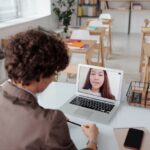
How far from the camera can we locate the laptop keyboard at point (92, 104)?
55.0 inches

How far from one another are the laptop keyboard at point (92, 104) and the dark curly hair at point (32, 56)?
57cm

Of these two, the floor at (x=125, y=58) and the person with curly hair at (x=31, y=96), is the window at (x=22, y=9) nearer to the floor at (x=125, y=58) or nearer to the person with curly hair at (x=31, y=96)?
the floor at (x=125, y=58)

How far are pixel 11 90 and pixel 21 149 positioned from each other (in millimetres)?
202

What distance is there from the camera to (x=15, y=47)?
2.84ft

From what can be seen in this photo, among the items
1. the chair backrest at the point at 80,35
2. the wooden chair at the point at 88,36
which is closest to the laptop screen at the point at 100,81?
the wooden chair at the point at 88,36

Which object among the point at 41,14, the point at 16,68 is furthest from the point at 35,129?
the point at 41,14

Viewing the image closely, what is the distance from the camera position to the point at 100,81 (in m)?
1.46

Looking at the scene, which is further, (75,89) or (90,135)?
(75,89)

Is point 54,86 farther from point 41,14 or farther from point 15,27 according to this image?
point 41,14

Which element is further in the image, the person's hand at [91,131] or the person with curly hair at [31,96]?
the person's hand at [91,131]

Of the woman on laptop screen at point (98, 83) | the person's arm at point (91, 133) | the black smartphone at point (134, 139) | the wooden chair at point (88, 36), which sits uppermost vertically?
the woman on laptop screen at point (98, 83)

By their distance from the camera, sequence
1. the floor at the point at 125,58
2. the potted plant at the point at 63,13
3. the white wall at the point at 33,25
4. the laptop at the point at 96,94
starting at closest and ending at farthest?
the laptop at the point at 96,94 < the floor at the point at 125,58 < the white wall at the point at 33,25 < the potted plant at the point at 63,13

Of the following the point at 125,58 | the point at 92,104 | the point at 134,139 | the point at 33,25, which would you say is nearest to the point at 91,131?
the point at 134,139

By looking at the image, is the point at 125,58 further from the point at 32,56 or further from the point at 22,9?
the point at 32,56
